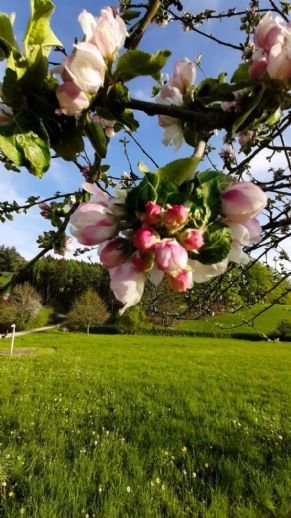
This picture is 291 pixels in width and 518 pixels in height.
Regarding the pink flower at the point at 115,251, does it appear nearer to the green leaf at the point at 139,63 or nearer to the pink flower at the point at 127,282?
the pink flower at the point at 127,282

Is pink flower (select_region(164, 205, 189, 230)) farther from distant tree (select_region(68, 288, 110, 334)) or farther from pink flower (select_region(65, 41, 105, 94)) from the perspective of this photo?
distant tree (select_region(68, 288, 110, 334))

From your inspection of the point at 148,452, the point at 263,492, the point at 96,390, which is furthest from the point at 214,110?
the point at 96,390

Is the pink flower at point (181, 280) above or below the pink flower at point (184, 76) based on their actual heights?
below

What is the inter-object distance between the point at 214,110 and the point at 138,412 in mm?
7660

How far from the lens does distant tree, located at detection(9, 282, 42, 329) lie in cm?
3934

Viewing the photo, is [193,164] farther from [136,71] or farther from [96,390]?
[96,390]

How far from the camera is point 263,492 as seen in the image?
170 inches

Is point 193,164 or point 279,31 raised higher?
point 279,31

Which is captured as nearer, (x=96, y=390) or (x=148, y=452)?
(x=148, y=452)

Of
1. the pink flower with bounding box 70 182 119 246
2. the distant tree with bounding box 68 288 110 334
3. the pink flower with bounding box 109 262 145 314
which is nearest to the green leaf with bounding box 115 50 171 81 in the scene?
the pink flower with bounding box 70 182 119 246

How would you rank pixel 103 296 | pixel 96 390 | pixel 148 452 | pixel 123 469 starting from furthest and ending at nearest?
pixel 103 296, pixel 96 390, pixel 148 452, pixel 123 469

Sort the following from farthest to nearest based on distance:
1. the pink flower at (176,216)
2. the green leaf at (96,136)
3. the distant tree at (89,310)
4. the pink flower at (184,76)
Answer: the distant tree at (89,310), the pink flower at (184,76), the green leaf at (96,136), the pink flower at (176,216)

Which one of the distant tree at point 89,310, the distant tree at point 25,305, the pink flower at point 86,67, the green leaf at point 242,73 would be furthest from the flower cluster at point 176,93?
the distant tree at point 89,310

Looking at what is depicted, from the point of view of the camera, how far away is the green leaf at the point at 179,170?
0.60m
